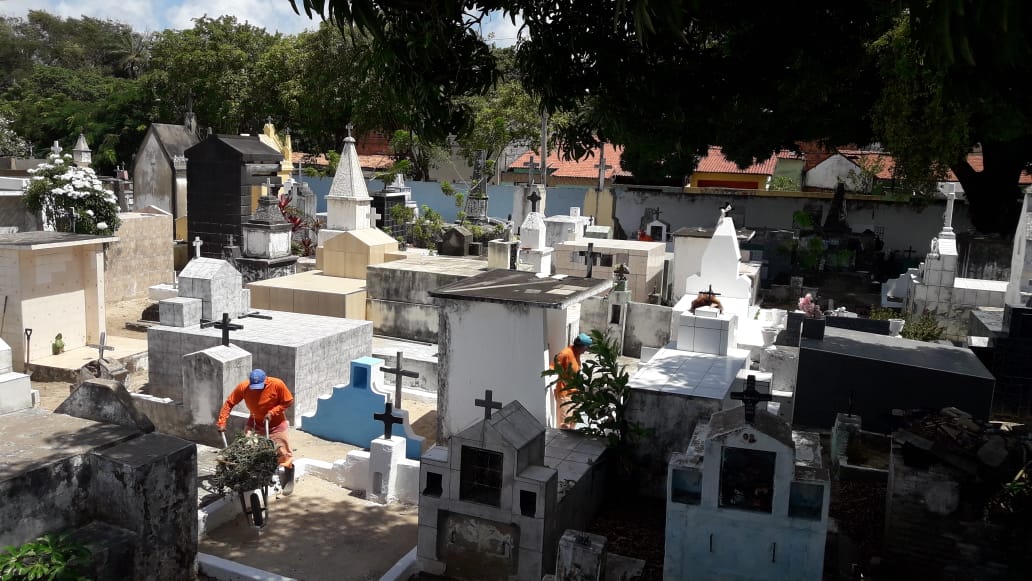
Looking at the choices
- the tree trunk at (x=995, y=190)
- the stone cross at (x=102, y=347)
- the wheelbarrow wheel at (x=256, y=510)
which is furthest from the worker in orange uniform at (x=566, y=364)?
the tree trunk at (x=995, y=190)

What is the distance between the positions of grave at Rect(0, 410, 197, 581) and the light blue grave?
3435 millimetres

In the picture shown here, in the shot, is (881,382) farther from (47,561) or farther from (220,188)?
(220,188)

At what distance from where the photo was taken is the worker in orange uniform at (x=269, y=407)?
8.10 meters

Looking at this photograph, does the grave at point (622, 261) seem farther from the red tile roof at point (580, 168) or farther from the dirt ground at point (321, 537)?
the red tile roof at point (580, 168)

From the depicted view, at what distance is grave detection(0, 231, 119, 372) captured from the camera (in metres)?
12.2

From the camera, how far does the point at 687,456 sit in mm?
6180

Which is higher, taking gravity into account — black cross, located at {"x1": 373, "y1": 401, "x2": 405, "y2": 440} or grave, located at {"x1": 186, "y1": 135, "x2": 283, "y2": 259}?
grave, located at {"x1": 186, "y1": 135, "x2": 283, "y2": 259}

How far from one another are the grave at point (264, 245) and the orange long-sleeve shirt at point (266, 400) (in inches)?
356

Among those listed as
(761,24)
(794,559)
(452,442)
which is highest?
(761,24)

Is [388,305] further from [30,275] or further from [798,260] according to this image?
[798,260]

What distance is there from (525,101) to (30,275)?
2111 cm

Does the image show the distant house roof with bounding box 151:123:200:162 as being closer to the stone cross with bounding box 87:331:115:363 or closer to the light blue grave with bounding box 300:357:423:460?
the stone cross with bounding box 87:331:115:363

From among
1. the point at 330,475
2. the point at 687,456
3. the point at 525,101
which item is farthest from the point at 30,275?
the point at 525,101

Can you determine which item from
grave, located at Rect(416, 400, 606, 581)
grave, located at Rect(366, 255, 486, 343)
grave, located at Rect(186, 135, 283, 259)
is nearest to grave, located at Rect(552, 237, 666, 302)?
grave, located at Rect(366, 255, 486, 343)
